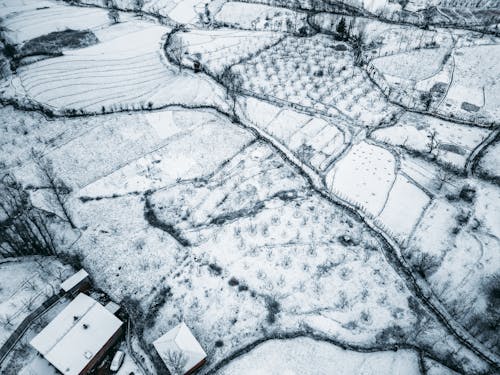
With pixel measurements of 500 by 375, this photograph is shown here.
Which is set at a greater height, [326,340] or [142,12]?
[142,12]

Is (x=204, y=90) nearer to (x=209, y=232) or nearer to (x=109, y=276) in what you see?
(x=209, y=232)

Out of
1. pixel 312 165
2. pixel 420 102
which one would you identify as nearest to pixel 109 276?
pixel 312 165

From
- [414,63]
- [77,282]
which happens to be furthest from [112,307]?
[414,63]

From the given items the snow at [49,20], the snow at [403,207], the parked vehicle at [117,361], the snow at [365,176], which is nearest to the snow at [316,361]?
the parked vehicle at [117,361]

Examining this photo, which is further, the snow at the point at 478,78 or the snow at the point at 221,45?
the snow at the point at 221,45

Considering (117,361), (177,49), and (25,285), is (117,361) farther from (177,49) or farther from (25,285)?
(177,49)

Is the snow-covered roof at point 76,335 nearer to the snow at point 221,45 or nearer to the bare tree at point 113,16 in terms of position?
the snow at point 221,45
